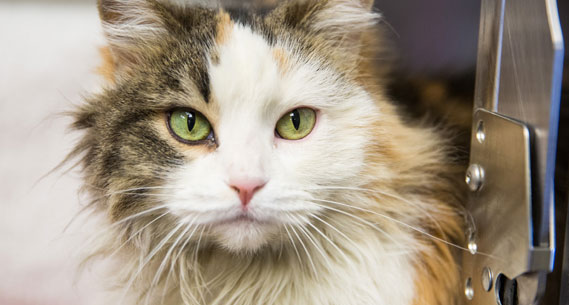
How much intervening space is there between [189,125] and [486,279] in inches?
16.2

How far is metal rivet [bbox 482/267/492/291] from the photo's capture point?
1.88 ft

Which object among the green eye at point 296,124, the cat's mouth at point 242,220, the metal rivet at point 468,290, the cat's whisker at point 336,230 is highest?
the green eye at point 296,124

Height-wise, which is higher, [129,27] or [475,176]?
[129,27]

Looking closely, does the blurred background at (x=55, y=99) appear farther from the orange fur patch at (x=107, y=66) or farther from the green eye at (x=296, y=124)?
the green eye at (x=296, y=124)

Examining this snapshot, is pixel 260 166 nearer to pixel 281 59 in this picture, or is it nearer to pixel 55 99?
pixel 281 59

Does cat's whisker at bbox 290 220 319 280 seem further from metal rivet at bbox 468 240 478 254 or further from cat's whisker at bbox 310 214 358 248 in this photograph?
metal rivet at bbox 468 240 478 254

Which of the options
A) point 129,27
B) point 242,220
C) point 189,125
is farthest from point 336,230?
point 129,27

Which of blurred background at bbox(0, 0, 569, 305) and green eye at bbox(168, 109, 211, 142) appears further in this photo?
blurred background at bbox(0, 0, 569, 305)

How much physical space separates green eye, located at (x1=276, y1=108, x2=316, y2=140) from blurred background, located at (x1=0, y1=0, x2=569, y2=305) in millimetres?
207

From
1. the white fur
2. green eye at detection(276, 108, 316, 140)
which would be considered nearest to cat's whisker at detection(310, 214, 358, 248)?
the white fur

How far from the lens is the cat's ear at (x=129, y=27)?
653mm

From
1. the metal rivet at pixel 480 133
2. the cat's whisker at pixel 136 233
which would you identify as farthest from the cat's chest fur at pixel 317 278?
the metal rivet at pixel 480 133

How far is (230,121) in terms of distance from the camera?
0.61m

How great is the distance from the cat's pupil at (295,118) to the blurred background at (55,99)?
209 mm
